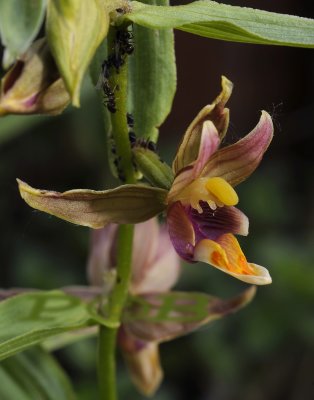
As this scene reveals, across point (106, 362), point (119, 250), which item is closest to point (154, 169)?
point (119, 250)

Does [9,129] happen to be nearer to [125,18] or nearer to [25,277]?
[25,277]

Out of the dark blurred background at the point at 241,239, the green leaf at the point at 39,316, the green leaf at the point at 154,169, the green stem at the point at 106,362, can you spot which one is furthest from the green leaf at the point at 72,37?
the dark blurred background at the point at 241,239

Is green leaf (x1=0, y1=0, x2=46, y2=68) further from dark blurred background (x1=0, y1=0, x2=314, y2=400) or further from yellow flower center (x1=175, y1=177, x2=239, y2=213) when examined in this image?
dark blurred background (x1=0, y1=0, x2=314, y2=400)

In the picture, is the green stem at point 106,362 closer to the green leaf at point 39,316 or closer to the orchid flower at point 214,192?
the green leaf at point 39,316

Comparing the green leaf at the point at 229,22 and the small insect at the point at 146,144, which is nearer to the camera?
the green leaf at the point at 229,22

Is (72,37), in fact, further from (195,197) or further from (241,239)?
(241,239)

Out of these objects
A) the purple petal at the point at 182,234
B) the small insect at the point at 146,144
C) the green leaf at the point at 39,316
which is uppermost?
the small insect at the point at 146,144
